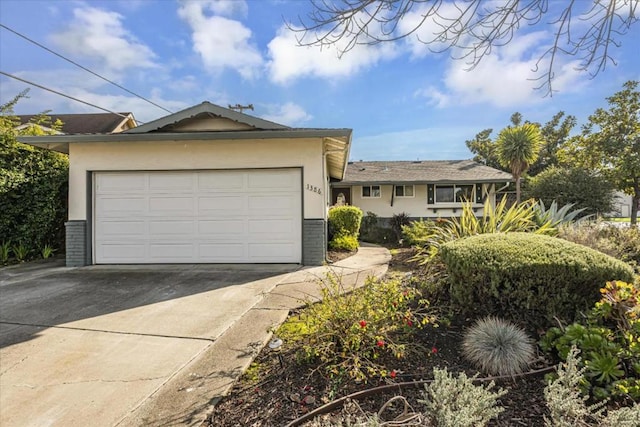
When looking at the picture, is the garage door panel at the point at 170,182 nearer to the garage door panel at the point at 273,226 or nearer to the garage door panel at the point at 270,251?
the garage door panel at the point at 273,226

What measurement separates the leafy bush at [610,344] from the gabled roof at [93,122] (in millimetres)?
21808

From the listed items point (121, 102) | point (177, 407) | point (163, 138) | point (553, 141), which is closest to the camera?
point (177, 407)

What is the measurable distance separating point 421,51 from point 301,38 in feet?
4.79

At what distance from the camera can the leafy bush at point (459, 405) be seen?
158cm

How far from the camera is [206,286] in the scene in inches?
224

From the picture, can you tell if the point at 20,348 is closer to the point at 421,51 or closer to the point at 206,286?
the point at 206,286

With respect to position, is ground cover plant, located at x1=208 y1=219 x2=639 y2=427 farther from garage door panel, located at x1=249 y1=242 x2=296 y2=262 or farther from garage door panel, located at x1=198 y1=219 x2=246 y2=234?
garage door panel, located at x1=198 y1=219 x2=246 y2=234

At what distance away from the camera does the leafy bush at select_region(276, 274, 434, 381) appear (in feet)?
8.28

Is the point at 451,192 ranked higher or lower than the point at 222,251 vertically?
higher

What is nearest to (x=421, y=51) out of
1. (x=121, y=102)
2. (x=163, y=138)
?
(x=163, y=138)

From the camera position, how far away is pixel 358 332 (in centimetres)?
265

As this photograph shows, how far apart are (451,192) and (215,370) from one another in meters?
17.2

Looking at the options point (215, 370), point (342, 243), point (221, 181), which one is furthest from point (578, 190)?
point (215, 370)

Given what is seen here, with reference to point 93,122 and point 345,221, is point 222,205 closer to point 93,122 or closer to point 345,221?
point 345,221
